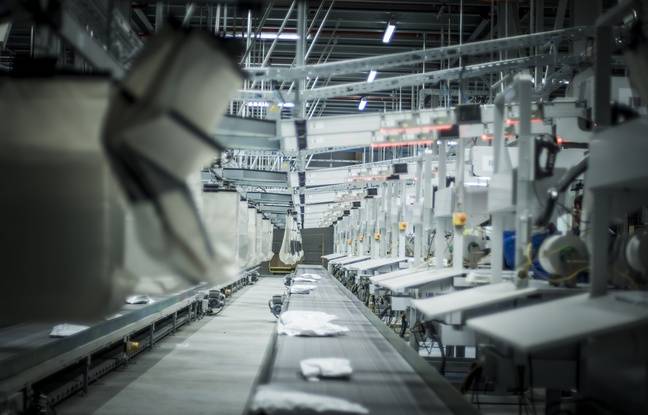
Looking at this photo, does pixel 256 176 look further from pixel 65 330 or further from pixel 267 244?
pixel 267 244

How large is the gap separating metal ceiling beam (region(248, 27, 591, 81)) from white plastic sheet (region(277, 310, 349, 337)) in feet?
8.00

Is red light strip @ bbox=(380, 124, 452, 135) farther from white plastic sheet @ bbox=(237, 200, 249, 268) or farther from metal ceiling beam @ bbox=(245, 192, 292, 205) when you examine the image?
metal ceiling beam @ bbox=(245, 192, 292, 205)

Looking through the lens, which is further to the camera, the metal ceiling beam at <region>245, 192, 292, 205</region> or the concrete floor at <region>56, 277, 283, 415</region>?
the metal ceiling beam at <region>245, 192, 292, 205</region>

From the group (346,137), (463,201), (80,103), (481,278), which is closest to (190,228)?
(80,103)

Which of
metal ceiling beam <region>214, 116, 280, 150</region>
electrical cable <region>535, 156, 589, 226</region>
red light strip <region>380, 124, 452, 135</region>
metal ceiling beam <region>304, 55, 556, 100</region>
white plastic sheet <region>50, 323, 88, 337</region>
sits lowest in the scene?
white plastic sheet <region>50, 323, 88, 337</region>

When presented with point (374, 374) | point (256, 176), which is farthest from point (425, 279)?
point (256, 176)

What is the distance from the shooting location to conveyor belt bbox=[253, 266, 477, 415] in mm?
3859

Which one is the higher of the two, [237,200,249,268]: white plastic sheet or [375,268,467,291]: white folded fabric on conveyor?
[237,200,249,268]: white plastic sheet

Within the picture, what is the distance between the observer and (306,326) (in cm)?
647

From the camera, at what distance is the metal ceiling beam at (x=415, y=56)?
546cm

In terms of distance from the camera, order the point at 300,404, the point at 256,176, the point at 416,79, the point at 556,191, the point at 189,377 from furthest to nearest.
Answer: the point at 256,176 < the point at 189,377 < the point at 416,79 < the point at 556,191 < the point at 300,404

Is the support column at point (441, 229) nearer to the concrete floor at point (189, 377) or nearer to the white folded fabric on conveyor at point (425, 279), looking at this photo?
the white folded fabric on conveyor at point (425, 279)

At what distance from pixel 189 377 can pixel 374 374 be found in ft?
16.8

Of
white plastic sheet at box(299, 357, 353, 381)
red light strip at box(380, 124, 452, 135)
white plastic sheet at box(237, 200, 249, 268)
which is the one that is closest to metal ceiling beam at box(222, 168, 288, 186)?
white plastic sheet at box(237, 200, 249, 268)
